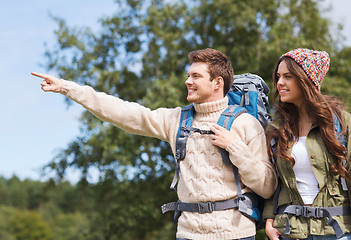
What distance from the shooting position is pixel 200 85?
366 cm

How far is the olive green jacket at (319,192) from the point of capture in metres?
3.17

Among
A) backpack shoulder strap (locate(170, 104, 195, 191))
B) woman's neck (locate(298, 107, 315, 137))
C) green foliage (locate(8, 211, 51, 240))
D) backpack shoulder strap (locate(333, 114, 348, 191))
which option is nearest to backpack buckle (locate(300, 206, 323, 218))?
backpack shoulder strap (locate(333, 114, 348, 191))

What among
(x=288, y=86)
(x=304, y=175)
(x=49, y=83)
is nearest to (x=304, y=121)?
(x=288, y=86)

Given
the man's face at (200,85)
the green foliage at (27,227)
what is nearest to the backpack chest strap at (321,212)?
the man's face at (200,85)

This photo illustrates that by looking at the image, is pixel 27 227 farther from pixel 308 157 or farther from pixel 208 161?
pixel 308 157

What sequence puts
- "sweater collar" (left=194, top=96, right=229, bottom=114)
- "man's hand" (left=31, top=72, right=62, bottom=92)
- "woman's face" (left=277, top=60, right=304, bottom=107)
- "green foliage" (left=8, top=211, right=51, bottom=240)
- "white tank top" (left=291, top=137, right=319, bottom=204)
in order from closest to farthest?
"white tank top" (left=291, top=137, right=319, bottom=204) → "woman's face" (left=277, top=60, right=304, bottom=107) → "man's hand" (left=31, top=72, right=62, bottom=92) → "sweater collar" (left=194, top=96, right=229, bottom=114) → "green foliage" (left=8, top=211, right=51, bottom=240)

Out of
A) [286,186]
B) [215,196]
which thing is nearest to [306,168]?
[286,186]

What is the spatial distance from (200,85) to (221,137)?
0.47 metres

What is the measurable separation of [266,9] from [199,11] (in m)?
2.16

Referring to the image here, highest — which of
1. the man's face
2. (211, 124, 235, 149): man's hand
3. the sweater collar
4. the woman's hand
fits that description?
the man's face

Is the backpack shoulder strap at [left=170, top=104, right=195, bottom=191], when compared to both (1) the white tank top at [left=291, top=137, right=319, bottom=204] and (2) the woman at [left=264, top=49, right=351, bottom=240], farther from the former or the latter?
(1) the white tank top at [left=291, top=137, right=319, bottom=204]

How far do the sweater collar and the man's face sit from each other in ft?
0.14

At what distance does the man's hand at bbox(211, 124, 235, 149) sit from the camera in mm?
3438

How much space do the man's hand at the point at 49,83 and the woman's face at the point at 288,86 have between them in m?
1.68
